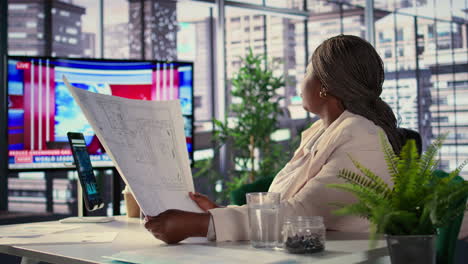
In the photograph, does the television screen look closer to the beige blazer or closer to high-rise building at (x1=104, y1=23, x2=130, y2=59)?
the beige blazer

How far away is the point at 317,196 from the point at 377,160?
208 millimetres

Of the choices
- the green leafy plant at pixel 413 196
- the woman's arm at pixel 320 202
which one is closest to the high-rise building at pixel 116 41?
the woman's arm at pixel 320 202

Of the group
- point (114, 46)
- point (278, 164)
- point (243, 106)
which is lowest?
point (278, 164)

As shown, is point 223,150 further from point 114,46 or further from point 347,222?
point 347,222

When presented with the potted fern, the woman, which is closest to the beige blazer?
the woman

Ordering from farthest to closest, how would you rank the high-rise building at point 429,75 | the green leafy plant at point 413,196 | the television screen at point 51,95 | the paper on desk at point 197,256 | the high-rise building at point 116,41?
the high-rise building at point 429,75
the high-rise building at point 116,41
the television screen at point 51,95
the paper on desk at point 197,256
the green leafy plant at point 413,196

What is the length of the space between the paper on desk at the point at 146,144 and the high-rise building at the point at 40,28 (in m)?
4.03

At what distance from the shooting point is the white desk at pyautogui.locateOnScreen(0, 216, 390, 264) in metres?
1.28

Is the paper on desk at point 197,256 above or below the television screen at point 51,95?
below

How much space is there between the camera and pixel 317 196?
1595 millimetres

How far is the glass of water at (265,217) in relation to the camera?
138 cm

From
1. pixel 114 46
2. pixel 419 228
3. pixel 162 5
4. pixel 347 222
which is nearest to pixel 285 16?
pixel 162 5

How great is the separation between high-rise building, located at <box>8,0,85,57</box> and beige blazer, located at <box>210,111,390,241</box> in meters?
4.25

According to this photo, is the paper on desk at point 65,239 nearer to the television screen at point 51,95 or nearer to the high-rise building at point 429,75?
the television screen at point 51,95
